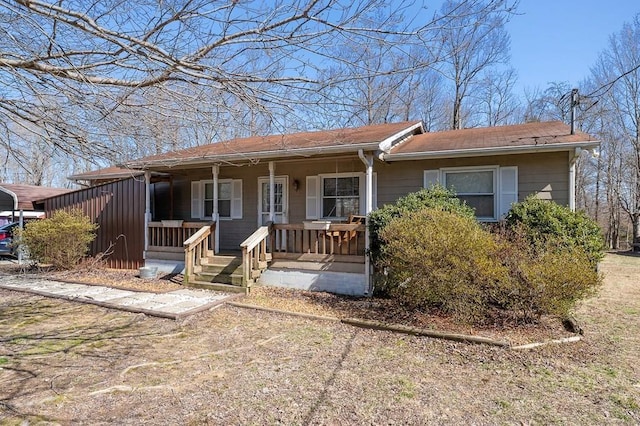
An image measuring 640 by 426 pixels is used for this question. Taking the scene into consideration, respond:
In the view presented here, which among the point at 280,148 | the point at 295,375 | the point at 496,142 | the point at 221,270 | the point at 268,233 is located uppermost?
the point at 496,142

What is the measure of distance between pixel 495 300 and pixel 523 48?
364cm

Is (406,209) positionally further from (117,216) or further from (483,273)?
(117,216)

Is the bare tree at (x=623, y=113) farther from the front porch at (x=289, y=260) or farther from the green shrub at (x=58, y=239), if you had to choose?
the green shrub at (x=58, y=239)

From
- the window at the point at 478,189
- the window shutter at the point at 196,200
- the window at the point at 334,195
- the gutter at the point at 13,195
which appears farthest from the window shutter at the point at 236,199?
the gutter at the point at 13,195

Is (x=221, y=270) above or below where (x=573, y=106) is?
below

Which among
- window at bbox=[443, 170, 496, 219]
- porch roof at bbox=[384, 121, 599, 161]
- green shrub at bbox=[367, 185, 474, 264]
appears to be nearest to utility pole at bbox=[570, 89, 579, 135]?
porch roof at bbox=[384, 121, 599, 161]

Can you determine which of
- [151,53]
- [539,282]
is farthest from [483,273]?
[151,53]

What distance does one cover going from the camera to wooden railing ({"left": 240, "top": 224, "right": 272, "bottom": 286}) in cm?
829

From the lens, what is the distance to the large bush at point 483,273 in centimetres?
520

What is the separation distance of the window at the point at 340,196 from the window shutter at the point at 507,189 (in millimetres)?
3242

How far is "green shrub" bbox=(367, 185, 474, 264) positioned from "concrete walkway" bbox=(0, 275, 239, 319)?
2.97 meters

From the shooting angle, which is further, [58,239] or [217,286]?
[58,239]

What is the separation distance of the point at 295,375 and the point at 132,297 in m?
5.10

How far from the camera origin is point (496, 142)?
8.56 m
